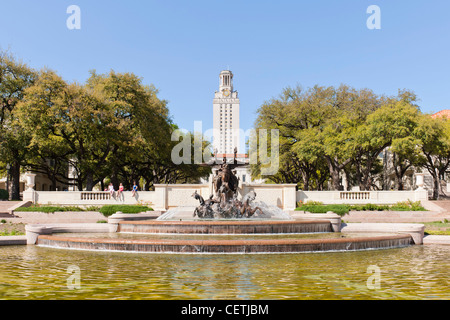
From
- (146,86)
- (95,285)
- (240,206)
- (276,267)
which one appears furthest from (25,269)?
(146,86)

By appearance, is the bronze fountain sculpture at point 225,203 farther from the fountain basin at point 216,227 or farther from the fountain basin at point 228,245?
the fountain basin at point 228,245

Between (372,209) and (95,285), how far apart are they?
29.9 meters

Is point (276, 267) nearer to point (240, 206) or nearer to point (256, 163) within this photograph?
point (240, 206)

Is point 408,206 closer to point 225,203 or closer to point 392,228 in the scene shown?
point 225,203

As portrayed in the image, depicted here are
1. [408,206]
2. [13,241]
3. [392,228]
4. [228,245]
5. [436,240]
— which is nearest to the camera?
[228,245]

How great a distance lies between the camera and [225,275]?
966 centimetres

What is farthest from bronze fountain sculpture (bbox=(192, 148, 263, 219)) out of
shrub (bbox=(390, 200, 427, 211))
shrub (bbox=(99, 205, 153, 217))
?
shrub (bbox=(390, 200, 427, 211))

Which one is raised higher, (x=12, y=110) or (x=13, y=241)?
(x=12, y=110)

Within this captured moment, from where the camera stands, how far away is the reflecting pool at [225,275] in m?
7.85

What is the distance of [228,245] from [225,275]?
3.91 metres

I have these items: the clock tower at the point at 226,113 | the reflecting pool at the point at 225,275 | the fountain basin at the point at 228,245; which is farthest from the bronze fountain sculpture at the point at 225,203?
the clock tower at the point at 226,113

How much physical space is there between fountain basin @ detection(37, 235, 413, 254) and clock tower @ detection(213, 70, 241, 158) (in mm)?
151165

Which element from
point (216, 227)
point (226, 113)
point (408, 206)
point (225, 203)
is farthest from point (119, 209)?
point (226, 113)
